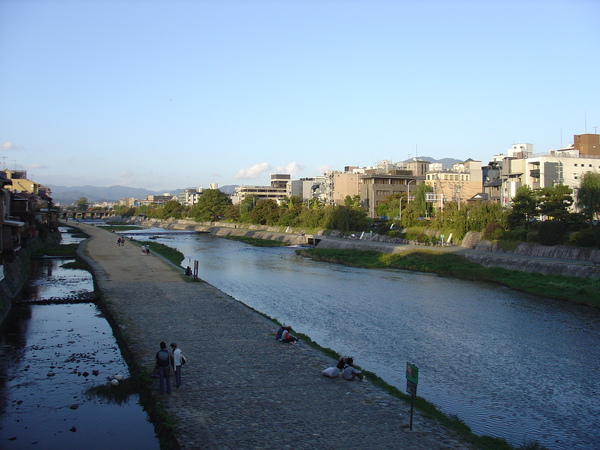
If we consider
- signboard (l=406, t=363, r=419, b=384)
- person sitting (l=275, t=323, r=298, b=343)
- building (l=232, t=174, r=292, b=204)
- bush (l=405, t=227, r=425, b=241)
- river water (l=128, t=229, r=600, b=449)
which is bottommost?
river water (l=128, t=229, r=600, b=449)

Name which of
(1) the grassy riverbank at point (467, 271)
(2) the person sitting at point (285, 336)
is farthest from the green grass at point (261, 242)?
(2) the person sitting at point (285, 336)

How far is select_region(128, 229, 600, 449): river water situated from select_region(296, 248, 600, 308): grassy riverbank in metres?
1.03

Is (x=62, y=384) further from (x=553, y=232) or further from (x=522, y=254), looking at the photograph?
(x=522, y=254)

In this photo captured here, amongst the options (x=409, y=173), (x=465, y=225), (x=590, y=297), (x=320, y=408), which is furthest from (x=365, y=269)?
(x=409, y=173)

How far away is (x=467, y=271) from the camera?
38094 mm

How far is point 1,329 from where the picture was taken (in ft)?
67.9

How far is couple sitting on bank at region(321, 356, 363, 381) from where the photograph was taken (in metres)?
14.0

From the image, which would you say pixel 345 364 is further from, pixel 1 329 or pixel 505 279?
pixel 505 279

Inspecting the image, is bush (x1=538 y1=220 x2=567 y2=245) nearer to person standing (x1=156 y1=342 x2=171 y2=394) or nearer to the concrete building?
the concrete building

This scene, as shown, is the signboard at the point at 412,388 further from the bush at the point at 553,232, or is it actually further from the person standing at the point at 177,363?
the bush at the point at 553,232

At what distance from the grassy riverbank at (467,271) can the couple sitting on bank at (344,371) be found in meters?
17.9

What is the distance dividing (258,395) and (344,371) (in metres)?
2.63

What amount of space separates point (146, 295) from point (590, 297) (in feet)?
74.8

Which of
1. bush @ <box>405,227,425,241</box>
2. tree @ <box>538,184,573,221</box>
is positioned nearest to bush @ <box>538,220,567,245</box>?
tree @ <box>538,184,573,221</box>
